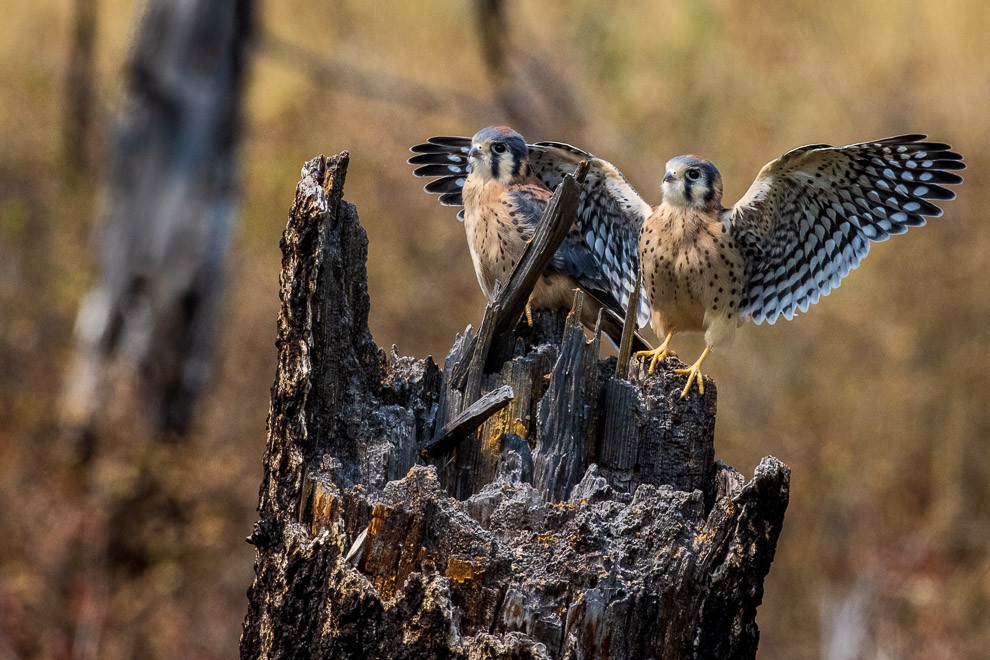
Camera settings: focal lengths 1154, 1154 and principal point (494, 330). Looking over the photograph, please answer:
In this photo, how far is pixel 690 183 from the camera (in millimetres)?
4129

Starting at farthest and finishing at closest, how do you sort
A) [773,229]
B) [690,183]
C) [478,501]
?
[773,229]
[690,183]
[478,501]

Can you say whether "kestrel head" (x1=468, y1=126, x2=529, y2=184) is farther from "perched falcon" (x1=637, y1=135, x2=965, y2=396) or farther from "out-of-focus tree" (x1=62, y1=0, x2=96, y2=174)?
"out-of-focus tree" (x1=62, y1=0, x2=96, y2=174)

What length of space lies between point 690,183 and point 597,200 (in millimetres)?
480

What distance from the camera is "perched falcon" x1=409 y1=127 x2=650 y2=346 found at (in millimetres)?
4430

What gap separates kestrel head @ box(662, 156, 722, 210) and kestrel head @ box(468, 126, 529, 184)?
0.63 metres

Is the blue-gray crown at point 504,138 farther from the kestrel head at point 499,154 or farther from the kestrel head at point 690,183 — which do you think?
the kestrel head at point 690,183

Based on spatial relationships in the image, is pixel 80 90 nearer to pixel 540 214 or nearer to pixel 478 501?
pixel 540 214

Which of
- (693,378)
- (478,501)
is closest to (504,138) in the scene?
(693,378)

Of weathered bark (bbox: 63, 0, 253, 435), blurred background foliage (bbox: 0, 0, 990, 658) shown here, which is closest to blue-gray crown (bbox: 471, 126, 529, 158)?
blurred background foliage (bbox: 0, 0, 990, 658)

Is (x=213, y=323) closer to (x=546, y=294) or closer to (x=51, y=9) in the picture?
(x=546, y=294)

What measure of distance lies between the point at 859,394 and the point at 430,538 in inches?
225

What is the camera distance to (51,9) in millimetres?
13852

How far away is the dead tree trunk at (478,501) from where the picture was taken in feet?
8.08

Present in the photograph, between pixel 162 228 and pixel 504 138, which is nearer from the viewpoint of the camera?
pixel 504 138
